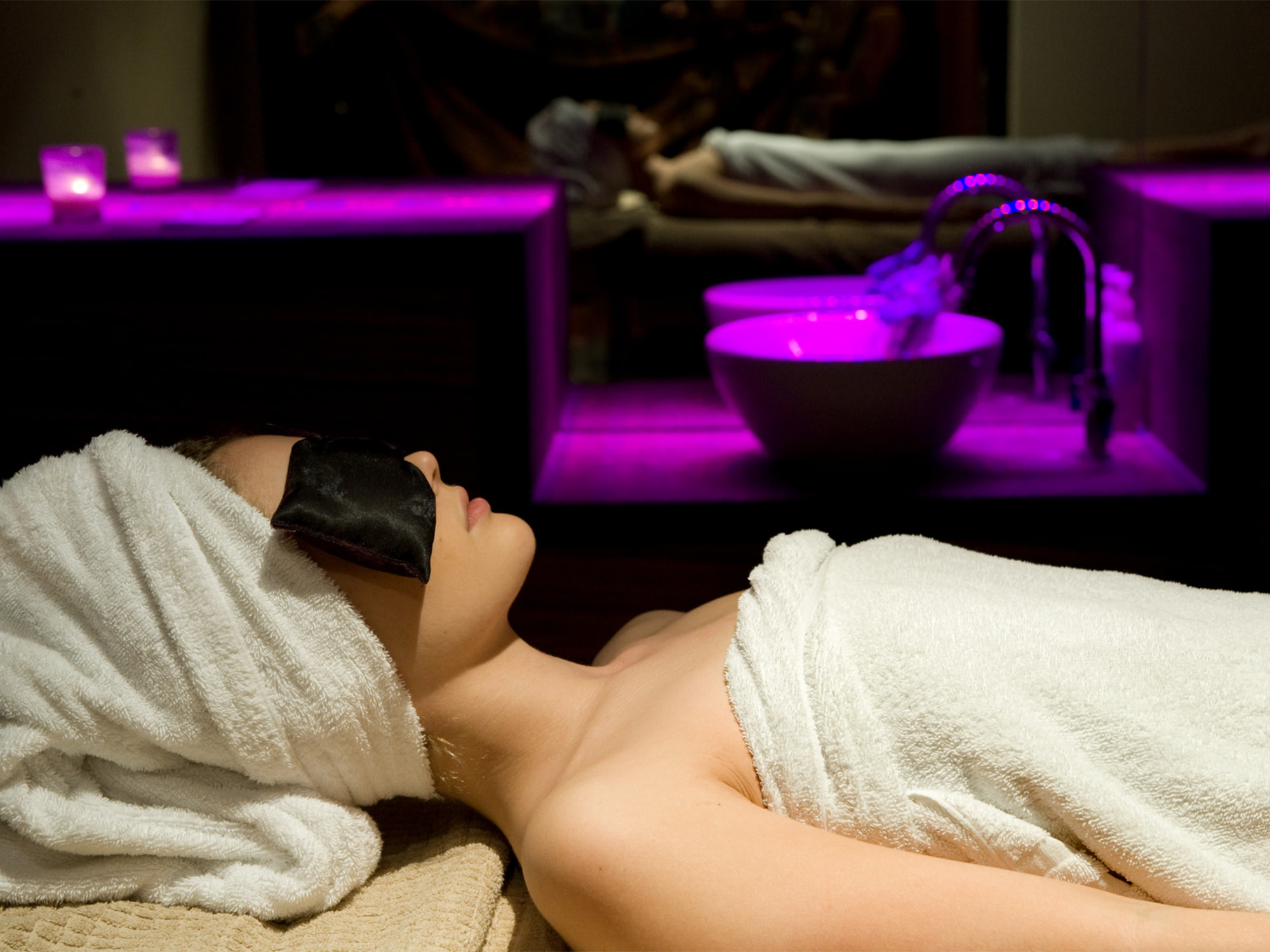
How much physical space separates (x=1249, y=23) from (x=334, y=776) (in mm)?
1486

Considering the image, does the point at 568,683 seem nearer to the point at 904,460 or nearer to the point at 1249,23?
the point at 904,460

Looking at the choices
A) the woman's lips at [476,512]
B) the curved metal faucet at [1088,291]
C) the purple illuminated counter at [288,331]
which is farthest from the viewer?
the curved metal faucet at [1088,291]

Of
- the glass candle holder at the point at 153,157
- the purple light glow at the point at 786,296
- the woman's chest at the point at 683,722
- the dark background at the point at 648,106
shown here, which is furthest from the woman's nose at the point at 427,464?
the glass candle holder at the point at 153,157

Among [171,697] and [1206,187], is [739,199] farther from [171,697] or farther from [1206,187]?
[171,697]

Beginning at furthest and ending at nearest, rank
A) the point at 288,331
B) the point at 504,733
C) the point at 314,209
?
the point at 314,209
the point at 288,331
the point at 504,733

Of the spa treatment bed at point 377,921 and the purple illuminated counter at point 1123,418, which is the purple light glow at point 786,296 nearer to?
the purple illuminated counter at point 1123,418

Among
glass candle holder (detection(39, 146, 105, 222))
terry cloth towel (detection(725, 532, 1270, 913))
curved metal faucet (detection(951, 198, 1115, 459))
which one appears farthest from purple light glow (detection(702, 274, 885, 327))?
glass candle holder (detection(39, 146, 105, 222))

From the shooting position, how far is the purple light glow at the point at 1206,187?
1.62 metres

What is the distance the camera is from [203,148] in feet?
5.76

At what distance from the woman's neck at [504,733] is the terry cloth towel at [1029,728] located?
0.62 feet

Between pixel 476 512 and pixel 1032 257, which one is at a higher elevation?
pixel 1032 257

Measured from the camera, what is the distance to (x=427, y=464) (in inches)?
47.6

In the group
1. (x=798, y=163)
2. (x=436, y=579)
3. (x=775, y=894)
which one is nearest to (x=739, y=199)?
(x=798, y=163)

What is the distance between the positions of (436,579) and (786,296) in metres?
0.82
